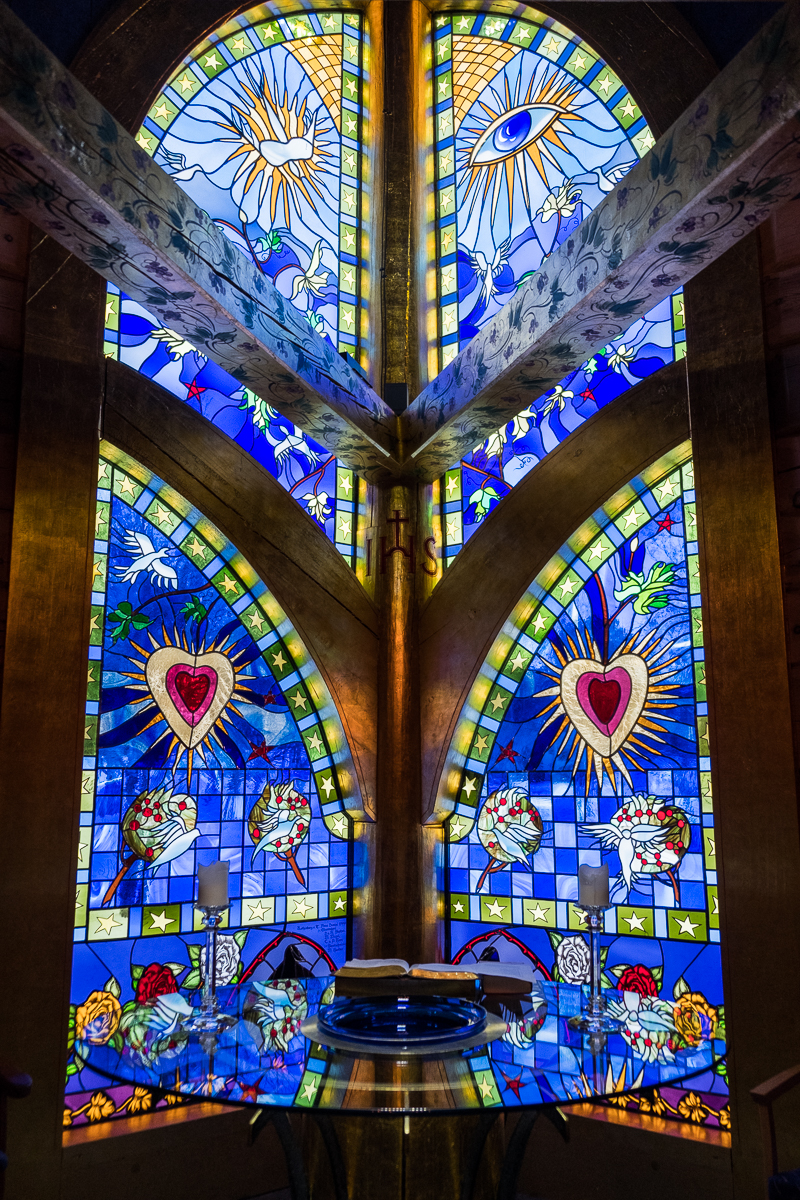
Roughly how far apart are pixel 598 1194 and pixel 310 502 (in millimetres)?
2838

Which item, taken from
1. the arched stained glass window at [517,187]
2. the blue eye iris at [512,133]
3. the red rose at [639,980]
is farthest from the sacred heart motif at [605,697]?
the blue eye iris at [512,133]

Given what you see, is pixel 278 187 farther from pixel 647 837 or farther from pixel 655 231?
pixel 647 837

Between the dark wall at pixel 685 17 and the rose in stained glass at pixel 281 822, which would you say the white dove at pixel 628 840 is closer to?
the rose in stained glass at pixel 281 822

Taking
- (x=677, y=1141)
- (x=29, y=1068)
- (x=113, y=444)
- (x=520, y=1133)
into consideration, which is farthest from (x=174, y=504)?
(x=677, y=1141)

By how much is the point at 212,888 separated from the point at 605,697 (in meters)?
1.70

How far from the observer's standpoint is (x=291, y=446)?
400 centimetres

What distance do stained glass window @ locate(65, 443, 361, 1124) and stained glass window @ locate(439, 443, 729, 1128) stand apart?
0.59 meters

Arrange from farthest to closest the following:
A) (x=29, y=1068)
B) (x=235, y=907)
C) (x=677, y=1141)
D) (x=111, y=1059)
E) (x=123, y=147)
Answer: (x=235, y=907), (x=677, y=1141), (x=29, y=1068), (x=123, y=147), (x=111, y=1059)

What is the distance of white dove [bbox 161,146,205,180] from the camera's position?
383 cm

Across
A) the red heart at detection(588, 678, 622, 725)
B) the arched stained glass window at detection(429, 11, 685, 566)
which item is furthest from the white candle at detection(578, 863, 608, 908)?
the arched stained glass window at detection(429, 11, 685, 566)

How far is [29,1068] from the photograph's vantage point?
275 cm

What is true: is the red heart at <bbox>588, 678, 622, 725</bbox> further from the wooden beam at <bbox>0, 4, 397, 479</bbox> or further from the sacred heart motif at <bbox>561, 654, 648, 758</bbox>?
the wooden beam at <bbox>0, 4, 397, 479</bbox>

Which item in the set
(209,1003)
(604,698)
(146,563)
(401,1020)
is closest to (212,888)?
(209,1003)

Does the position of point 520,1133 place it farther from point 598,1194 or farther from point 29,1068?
point 29,1068
